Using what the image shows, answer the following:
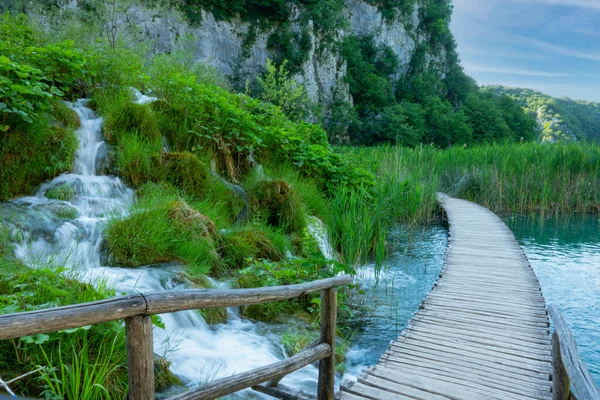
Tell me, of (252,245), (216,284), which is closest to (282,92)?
(252,245)

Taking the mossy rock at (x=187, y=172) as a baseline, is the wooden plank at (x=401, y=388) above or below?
below

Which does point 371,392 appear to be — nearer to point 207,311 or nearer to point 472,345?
point 472,345

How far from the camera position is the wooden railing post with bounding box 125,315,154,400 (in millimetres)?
1606

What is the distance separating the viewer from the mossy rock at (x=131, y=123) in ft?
19.9

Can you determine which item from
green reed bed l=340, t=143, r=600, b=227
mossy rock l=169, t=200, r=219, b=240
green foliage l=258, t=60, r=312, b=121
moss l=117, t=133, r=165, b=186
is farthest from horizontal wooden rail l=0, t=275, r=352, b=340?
green reed bed l=340, t=143, r=600, b=227

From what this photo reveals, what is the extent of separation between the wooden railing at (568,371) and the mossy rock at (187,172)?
4.50m

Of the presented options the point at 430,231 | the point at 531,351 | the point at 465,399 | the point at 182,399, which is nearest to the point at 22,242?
the point at 182,399

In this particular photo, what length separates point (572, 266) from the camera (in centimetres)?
825

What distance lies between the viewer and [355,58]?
42812mm

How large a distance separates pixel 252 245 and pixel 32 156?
273 centimetres

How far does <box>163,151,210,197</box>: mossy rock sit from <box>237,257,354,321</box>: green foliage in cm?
156

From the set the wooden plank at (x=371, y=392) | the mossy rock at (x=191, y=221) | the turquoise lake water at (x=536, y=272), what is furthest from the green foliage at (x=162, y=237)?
the wooden plank at (x=371, y=392)

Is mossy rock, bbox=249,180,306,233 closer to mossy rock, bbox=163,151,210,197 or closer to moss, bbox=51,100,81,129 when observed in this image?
mossy rock, bbox=163,151,210,197

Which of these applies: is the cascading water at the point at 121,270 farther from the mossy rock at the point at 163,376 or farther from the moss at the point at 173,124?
the moss at the point at 173,124
